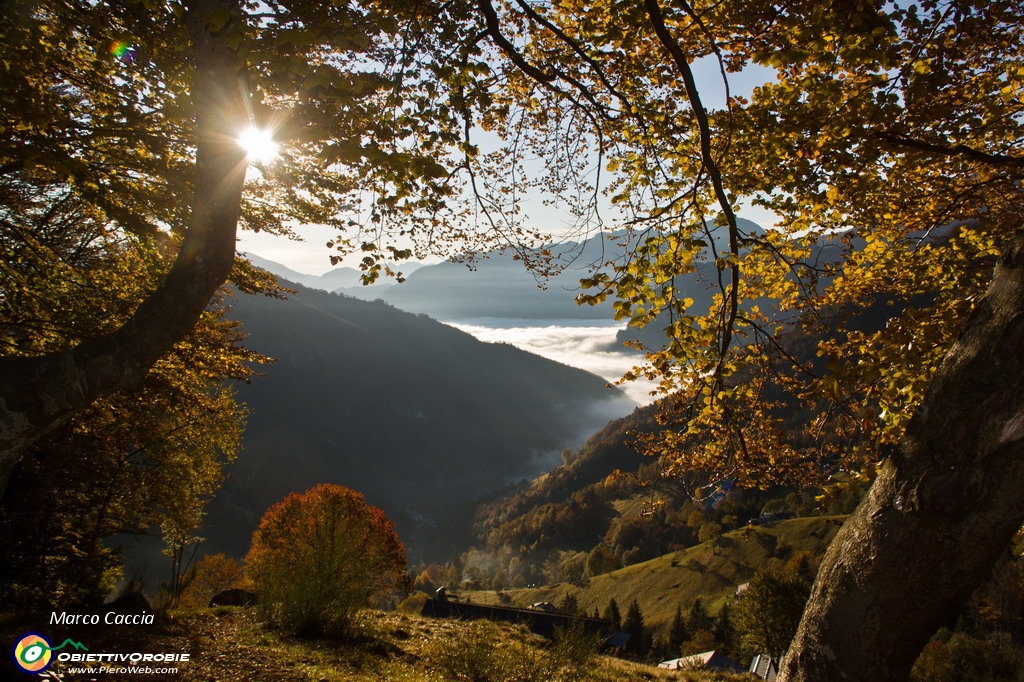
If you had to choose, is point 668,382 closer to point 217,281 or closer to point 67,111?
point 217,281

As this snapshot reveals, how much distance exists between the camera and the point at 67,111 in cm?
733

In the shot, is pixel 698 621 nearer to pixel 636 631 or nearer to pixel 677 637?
pixel 677 637

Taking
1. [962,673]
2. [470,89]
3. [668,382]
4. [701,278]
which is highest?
Answer: [470,89]

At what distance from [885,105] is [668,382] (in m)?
3.64

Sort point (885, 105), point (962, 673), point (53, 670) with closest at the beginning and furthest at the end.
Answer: point (885, 105)
point (53, 670)
point (962, 673)

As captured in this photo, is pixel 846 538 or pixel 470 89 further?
pixel 470 89

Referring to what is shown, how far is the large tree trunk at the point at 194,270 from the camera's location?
404 centimetres

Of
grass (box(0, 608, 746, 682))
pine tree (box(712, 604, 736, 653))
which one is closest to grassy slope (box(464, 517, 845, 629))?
pine tree (box(712, 604, 736, 653))

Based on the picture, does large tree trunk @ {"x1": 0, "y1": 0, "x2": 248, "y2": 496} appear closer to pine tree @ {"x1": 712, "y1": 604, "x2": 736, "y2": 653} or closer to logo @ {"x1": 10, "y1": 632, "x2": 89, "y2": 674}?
logo @ {"x1": 10, "y1": 632, "x2": 89, "y2": 674}

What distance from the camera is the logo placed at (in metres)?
6.17

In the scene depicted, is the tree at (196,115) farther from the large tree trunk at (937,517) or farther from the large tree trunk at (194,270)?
the large tree trunk at (937,517)

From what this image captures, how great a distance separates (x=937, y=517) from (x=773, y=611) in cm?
4756

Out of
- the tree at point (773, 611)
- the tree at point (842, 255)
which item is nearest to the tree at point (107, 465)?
the tree at point (842, 255)

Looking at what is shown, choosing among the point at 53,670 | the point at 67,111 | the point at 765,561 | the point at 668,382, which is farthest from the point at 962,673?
the point at 765,561
